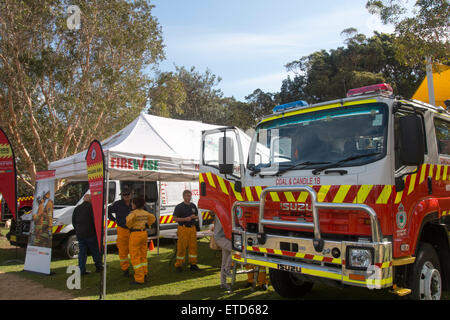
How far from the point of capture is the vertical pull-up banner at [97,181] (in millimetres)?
5984

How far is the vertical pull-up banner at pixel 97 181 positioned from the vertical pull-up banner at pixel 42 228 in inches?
83.9

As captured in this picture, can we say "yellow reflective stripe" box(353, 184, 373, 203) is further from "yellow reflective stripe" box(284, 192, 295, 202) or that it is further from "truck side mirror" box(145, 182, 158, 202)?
"truck side mirror" box(145, 182, 158, 202)

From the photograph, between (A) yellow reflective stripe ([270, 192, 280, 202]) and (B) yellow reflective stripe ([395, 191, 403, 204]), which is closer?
(B) yellow reflective stripe ([395, 191, 403, 204])

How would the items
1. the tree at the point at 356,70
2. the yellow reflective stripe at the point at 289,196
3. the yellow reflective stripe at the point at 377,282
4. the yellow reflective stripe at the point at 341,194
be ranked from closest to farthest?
the yellow reflective stripe at the point at 377,282
the yellow reflective stripe at the point at 341,194
the yellow reflective stripe at the point at 289,196
the tree at the point at 356,70

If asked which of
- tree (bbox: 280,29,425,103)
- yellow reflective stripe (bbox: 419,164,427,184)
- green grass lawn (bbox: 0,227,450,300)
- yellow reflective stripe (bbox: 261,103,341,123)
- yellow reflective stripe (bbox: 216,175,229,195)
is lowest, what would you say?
green grass lawn (bbox: 0,227,450,300)

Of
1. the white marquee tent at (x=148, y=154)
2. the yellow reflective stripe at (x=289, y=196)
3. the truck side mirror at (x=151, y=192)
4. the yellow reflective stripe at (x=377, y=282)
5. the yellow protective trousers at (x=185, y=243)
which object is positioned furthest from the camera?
the truck side mirror at (x=151, y=192)

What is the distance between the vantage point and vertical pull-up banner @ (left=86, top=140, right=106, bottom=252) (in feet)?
19.6

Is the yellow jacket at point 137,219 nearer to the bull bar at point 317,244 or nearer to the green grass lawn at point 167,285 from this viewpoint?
the green grass lawn at point 167,285

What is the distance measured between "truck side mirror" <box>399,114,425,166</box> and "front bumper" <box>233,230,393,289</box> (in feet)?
3.07

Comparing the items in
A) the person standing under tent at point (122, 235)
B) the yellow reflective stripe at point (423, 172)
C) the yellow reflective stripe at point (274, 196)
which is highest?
the yellow reflective stripe at point (423, 172)

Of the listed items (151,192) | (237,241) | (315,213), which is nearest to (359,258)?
(315,213)

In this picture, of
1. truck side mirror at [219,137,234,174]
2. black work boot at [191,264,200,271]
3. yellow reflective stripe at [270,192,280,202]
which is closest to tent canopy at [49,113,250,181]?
black work boot at [191,264,200,271]

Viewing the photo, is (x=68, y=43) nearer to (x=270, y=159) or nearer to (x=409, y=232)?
(x=270, y=159)

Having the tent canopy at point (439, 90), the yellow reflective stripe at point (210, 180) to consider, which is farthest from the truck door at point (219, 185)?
the tent canopy at point (439, 90)
